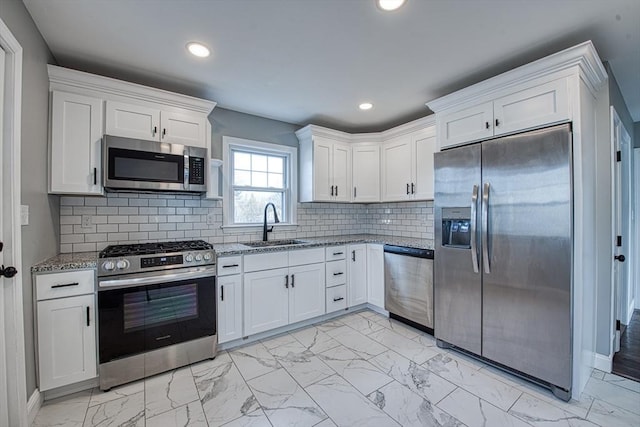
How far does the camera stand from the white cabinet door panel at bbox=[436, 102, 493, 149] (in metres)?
2.35

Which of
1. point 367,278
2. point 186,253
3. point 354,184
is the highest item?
point 354,184

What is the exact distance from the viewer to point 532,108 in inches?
82.4

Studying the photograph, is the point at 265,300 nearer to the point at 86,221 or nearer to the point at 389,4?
the point at 86,221

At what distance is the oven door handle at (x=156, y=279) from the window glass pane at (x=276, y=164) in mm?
1662

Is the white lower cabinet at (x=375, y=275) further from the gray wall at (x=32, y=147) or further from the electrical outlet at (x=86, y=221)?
the gray wall at (x=32, y=147)

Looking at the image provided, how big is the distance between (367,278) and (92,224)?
2969 mm

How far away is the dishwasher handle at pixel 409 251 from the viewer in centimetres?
282

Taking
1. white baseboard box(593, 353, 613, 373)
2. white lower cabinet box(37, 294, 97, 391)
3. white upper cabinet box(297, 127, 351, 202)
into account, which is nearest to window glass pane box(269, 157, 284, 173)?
white upper cabinet box(297, 127, 351, 202)

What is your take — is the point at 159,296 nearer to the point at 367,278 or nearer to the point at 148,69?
the point at 148,69

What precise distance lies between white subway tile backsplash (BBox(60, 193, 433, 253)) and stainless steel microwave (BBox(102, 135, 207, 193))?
1.14ft

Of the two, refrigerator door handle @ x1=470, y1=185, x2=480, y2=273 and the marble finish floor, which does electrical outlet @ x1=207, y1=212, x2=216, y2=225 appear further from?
refrigerator door handle @ x1=470, y1=185, x2=480, y2=273

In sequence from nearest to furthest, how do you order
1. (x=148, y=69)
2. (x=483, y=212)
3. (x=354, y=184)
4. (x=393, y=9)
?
(x=393, y=9), (x=483, y=212), (x=148, y=69), (x=354, y=184)

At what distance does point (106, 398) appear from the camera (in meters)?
1.99

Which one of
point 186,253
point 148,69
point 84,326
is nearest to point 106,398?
point 84,326
